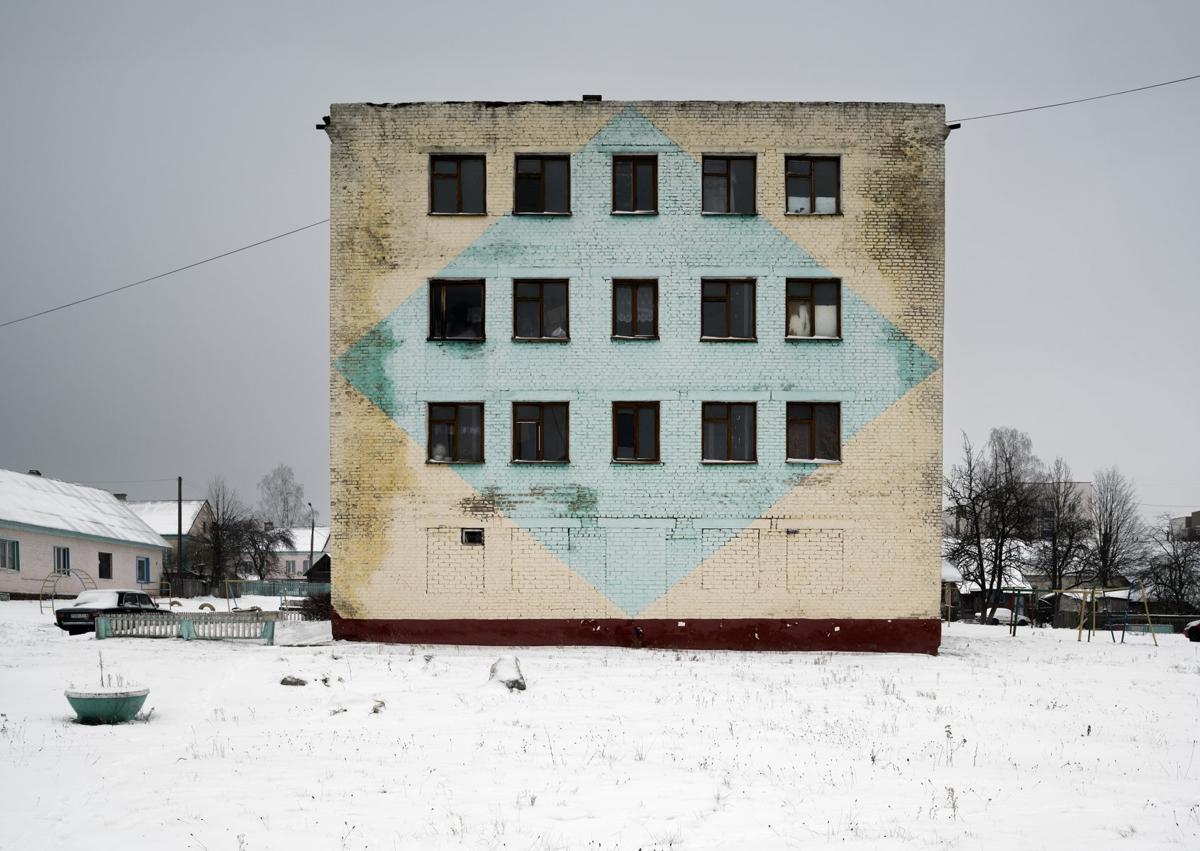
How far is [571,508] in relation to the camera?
2553 cm

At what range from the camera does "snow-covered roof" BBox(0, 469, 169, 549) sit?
5238 centimetres

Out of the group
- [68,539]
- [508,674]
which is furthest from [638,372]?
[68,539]

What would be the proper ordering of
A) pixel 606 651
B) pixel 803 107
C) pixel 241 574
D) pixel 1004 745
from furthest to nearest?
pixel 241 574 < pixel 803 107 < pixel 606 651 < pixel 1004 745

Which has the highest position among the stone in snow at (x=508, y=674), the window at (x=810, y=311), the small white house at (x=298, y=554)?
the window at (x=810, y=311)

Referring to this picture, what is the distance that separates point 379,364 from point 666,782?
55.1 feet

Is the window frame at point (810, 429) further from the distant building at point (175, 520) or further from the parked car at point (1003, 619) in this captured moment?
the distant building at point (175, 520)

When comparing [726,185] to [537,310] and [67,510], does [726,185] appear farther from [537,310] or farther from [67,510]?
[67,510]

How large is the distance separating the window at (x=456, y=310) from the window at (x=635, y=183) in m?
4.01

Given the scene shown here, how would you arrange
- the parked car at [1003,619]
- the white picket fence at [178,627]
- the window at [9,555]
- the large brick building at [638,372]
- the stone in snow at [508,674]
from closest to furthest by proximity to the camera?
1. the stone in snow at [508,674]
2. the large brick building at [638,372]
3. the white picket fence at [178,627]
4. the window at [9,555]
5. the parked car at [1003,619]

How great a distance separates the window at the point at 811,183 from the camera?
26.3 metres

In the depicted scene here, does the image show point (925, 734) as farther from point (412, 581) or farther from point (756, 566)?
point (412, 581)

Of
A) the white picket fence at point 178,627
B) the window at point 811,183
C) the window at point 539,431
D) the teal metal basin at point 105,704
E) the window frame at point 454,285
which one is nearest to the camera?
the teal metal basin at point 105,704

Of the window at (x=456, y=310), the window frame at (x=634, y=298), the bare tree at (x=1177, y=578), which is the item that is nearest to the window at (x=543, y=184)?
the window frame at (x=634, y=298)

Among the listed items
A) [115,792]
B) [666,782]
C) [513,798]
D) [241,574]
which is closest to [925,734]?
[666,782]
